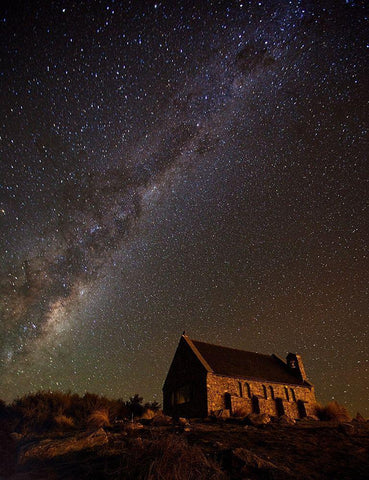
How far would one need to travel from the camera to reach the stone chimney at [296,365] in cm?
2953

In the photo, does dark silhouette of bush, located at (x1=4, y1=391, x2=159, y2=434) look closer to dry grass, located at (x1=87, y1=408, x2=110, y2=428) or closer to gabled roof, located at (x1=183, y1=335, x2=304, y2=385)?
dry grass, located at (x1=87, y1=408, x2=110, y2=428)

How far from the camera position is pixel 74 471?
7.44m

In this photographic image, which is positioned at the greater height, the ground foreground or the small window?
the small window

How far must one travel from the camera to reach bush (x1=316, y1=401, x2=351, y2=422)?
2256cm

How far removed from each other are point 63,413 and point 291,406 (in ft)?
62.3

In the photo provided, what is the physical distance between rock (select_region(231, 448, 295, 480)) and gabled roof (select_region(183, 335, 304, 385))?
16.0 metres

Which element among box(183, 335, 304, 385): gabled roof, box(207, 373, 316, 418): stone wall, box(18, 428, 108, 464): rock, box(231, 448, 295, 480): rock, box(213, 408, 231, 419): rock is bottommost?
box(231, 448, 295, 480): rock

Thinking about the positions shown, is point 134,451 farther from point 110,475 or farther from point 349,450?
point 349,450

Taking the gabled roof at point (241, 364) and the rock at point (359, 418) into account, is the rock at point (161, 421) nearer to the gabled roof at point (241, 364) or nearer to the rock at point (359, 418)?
the gabled roof at point (241, 364)

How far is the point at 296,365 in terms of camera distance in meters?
30.6

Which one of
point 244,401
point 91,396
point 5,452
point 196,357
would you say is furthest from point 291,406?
point 5,452

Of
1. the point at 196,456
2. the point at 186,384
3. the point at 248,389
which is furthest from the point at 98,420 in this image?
the point at 248,389

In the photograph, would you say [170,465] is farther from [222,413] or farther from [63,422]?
[222,413]

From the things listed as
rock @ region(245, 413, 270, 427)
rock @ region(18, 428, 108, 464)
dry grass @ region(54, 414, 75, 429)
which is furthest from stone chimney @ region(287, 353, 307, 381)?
rock @ region(18, 428, 108, 464)
